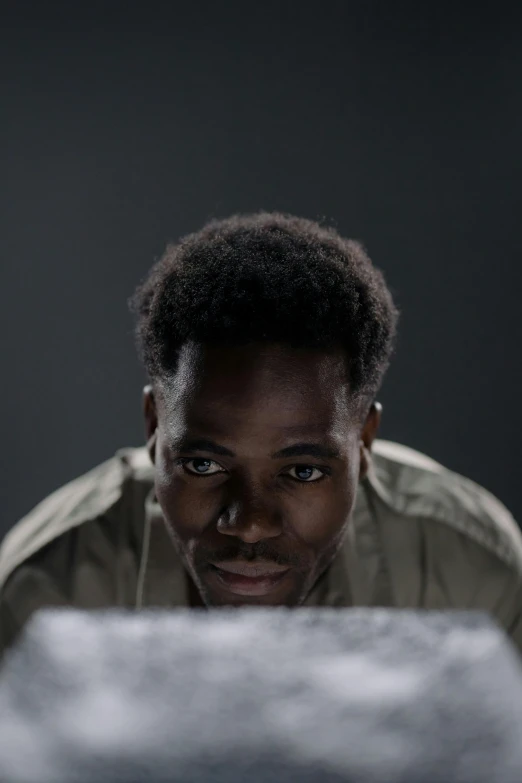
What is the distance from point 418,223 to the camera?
A: 1.59 m

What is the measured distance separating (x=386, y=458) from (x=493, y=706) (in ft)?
2.91

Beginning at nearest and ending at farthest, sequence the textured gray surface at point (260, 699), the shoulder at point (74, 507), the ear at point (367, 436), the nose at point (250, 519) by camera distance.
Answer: the textured gray surface at point (260, 699) < the nose at point (250, 519) < the ear at point (367, 436) < the shoulder at point (74, 507)

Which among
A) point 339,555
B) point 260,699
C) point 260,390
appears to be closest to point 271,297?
point 260,390

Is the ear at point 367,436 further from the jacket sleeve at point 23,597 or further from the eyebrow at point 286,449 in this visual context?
the jacket sleeve at point 23,597

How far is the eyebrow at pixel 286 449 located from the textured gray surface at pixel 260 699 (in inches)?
18.5

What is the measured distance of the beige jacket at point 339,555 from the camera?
0.98 m

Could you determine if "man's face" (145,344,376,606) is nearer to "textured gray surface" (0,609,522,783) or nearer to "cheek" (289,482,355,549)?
"cheek" (289,482,355,549)

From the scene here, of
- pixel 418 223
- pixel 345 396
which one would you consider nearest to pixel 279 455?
pixel 345 396

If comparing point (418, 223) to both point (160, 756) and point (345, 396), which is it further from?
point (160, 756)

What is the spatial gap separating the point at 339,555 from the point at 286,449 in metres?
0.30

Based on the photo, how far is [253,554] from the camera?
725mm

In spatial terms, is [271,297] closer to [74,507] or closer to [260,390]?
[260,390]

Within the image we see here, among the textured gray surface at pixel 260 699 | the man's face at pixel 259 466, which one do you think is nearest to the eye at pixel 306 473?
the man's face at pixel 259 466

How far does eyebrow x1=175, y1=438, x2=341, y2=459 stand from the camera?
2.41ft
